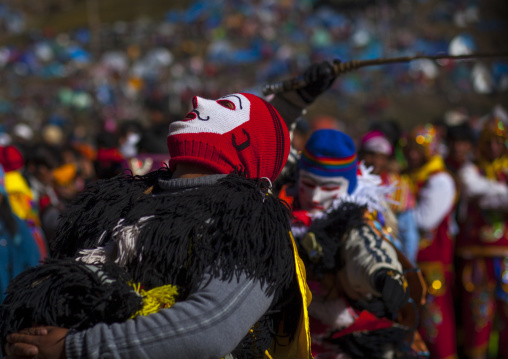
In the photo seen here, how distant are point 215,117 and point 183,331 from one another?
1.97ft

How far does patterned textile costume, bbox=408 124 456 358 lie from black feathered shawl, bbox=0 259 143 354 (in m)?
4.17

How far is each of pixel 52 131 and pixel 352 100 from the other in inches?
398

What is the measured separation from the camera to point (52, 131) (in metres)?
11.4

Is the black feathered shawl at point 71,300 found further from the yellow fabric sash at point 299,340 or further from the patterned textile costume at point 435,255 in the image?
the patterned textile costume at point 435,255

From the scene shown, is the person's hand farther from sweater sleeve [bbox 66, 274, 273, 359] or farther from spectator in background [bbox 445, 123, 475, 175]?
spectator in background [bbox 445, 123, 475, 175]

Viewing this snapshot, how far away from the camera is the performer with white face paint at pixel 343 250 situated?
2453 millimetres

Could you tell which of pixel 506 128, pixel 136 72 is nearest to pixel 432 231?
pixel 506 128

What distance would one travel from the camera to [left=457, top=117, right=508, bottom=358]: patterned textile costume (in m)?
5.29

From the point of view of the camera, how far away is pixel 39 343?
1365 mm

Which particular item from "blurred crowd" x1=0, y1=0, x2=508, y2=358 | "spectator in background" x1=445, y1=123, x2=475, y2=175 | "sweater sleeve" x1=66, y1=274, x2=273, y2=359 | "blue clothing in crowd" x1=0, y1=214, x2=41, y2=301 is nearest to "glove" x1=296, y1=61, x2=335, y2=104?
"blurred crowd" x1=0, y1=0, x2=508, y2=358

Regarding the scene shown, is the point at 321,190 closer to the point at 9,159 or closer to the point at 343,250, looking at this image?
the point at 343,250

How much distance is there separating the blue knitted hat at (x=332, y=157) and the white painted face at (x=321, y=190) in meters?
0.02

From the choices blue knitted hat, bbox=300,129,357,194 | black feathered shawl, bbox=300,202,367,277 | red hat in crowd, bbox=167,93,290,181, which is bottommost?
black feathered shawl, bbox=300,202,367,277

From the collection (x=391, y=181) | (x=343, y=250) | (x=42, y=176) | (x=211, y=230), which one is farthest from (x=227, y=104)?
(x=42, y=176)
